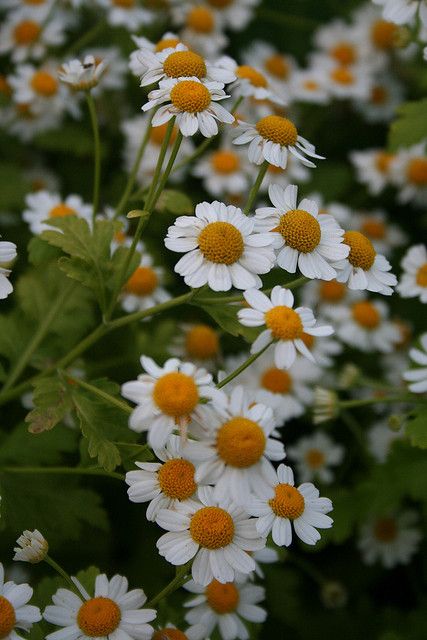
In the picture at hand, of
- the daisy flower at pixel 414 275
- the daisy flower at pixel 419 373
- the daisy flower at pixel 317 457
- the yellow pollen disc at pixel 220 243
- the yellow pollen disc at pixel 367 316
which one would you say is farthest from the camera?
the yellow pollen disc at pixel 367 316

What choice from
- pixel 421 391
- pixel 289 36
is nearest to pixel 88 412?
pixel 421 391

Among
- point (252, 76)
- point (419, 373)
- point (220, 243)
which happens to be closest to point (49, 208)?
point (252, 76)

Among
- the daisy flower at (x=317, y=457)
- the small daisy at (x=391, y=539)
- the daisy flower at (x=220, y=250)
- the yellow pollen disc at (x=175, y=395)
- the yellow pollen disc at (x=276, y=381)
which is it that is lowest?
the small daisy at (x=391, y=539)

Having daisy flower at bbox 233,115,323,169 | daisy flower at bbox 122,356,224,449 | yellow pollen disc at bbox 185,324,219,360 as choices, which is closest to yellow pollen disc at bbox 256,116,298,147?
daisy flower at bbox 233,115,323,169

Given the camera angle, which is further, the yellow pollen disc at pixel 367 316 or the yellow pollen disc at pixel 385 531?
the yellow pollen disc at pixel 367 316

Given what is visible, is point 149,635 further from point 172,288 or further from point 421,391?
point 172,288

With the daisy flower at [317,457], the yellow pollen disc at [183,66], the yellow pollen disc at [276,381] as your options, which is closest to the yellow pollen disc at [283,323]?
the yellow pollen disc at [183,66]

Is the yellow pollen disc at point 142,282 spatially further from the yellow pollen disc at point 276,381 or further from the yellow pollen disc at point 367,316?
the yellow pollen disc at point 367,316

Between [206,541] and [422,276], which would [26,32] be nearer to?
[422,276]
